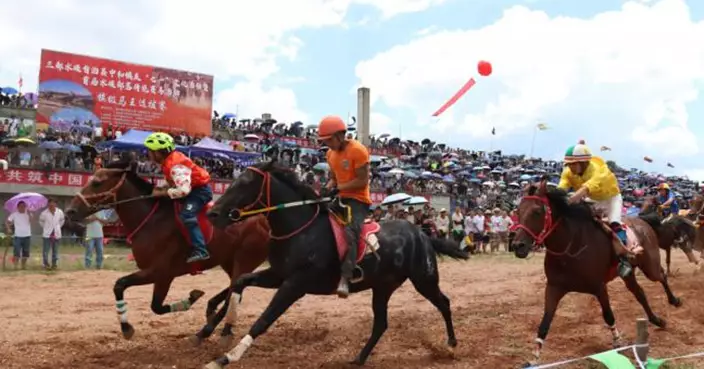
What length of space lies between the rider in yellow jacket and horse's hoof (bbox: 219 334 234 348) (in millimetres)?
4579

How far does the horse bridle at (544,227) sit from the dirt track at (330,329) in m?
1.47

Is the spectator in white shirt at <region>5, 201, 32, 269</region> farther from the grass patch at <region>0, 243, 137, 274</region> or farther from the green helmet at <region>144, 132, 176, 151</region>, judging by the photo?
the green helmet at <region>144, 132, 176, 151</region>

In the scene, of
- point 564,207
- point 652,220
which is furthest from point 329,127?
point 652,220

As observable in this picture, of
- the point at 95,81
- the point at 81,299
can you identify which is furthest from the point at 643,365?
the point at 95,81

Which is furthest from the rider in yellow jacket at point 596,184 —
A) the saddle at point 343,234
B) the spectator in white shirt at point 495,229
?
the spectator in white shirt at point 495,229

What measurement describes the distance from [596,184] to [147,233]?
560 cm

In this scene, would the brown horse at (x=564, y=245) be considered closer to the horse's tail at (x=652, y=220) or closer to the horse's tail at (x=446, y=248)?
the horse's tail at (x=446, y=248)

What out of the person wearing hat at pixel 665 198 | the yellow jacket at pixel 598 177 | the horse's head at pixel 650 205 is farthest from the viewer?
the person wearing hat at pixel 665 198

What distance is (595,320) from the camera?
394 inches

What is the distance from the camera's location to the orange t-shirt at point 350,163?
707 centimetres

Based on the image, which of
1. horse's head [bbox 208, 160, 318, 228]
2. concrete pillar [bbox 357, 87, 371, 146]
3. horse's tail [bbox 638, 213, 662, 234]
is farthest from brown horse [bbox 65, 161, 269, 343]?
concrete pillar [bbox 357, 87, 371, 146]

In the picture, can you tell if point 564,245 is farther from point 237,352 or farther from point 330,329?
point 237,352

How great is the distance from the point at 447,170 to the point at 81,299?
3307 cm

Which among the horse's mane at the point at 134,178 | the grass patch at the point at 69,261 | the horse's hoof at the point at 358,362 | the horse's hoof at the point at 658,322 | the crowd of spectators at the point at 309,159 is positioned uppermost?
the crowd of spectators at the point at 309,159
